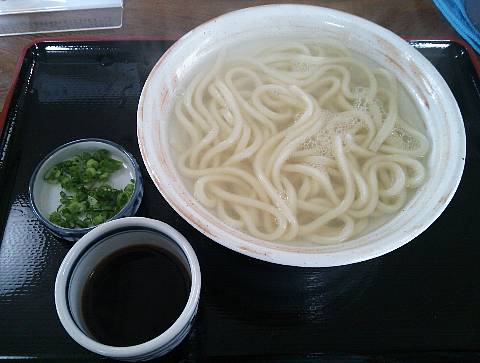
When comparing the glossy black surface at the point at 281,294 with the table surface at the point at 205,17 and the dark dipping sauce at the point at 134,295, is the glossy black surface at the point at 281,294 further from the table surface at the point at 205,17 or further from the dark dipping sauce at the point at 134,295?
the table surface at the point at 205,17

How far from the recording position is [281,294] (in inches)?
55.2

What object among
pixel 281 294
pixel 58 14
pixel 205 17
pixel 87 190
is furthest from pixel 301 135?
pixel 58 14

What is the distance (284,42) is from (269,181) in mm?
663

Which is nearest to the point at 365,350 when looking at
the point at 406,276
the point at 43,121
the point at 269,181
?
the point at 406,276

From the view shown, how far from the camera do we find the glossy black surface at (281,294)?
1309 mm

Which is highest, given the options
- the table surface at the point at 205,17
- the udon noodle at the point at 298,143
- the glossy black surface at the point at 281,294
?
the table surface at the point at 205,17

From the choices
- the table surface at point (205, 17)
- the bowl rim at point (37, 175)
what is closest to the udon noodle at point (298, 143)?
the bowl rim at point (37, 175)

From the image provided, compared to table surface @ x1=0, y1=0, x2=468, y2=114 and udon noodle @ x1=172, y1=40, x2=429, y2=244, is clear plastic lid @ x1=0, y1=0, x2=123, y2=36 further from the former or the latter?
udon noodle @ x1=172, y1=40, x2=429, y2=244

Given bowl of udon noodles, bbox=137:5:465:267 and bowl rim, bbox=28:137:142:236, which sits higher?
bowl of udon noodles, bbox=137:5:465:267

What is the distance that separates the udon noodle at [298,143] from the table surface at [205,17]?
627 mm

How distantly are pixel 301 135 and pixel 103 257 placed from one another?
31.0 inches

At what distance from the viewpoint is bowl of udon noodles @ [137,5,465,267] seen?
1354 mm

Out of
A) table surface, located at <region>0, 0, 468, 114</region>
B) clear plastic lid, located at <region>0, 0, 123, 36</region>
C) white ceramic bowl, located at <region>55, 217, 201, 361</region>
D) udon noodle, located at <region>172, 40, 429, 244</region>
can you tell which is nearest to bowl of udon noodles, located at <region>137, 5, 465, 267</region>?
udon noodle, located at <region>172, 40, 429, 244</region>

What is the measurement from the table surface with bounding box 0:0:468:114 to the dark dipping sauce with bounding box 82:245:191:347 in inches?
48.9
